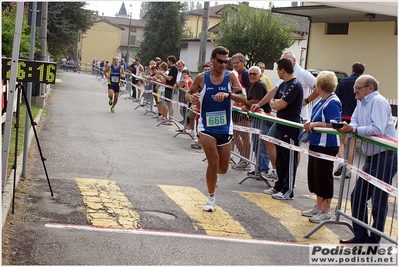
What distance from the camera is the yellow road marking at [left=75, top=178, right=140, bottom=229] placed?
263 inches

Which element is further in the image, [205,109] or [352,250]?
[205,109]

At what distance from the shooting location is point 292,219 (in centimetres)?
752

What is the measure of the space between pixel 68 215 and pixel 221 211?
75.0 inches

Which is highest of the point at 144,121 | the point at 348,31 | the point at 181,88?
the point at 348,31

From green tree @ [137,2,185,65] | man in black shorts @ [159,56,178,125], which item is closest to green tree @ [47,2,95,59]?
man in black shorts @ [159,56,178,125]

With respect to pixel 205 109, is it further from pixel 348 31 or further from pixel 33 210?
pixel 348 31

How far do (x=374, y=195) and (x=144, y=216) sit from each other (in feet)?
8.34

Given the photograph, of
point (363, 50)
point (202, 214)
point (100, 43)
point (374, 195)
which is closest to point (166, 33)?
point (100, 43)

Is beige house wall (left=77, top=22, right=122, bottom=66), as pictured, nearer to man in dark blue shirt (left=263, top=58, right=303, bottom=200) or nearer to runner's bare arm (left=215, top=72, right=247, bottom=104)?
man in dark blue shirt (left=263, top=58, right=303, bottom=200)

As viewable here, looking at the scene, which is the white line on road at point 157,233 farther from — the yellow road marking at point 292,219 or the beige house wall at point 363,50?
the beige house wall at point 363,50

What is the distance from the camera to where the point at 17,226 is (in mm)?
6184

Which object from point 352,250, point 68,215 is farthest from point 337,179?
point 68,215

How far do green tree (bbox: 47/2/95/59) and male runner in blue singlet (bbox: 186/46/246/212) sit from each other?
27795mm

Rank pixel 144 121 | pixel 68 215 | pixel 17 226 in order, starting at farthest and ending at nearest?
1. pixel 144 121
2. pixel 68 215
3. pixel 17 226
